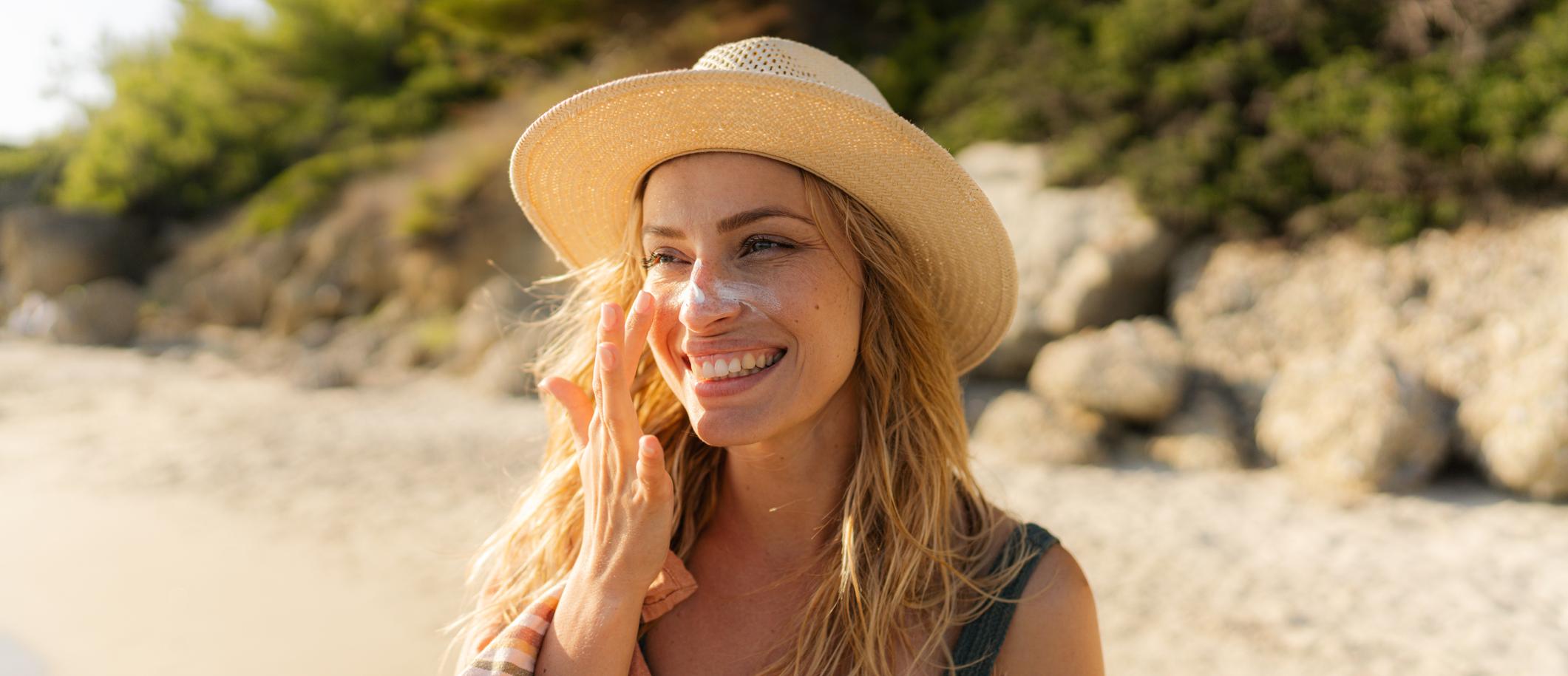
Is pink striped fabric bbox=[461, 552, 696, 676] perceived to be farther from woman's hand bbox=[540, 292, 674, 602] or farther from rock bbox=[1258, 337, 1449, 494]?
rock bbox=[1258, 337, 1449, 494]

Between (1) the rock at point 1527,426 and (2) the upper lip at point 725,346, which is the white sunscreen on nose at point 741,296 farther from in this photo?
(1) the rock at point 1527,426

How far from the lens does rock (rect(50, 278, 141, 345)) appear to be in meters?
16.3

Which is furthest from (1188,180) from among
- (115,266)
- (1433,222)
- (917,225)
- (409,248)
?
(115,266)

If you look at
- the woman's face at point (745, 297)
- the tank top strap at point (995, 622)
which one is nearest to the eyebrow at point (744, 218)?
the woman's face at point (745, 297)

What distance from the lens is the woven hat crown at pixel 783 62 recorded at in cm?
161

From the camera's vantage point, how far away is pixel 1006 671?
62.1 inches

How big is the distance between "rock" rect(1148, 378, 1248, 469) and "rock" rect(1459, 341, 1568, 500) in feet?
4.39

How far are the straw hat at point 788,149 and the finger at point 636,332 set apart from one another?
332 millimetres

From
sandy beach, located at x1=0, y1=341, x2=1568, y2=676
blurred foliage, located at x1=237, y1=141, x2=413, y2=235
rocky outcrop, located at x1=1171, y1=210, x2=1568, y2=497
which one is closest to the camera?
sandy beach, located at x1=0, y1=341, x2=1568, y2=676

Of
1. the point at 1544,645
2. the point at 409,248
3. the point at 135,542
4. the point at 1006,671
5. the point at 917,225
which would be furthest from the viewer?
the point at 409,248

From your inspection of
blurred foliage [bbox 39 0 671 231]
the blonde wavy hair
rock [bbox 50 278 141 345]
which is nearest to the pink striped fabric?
the blonde wavy hair

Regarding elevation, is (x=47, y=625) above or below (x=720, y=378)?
above

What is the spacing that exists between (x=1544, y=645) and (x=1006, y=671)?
3.99m

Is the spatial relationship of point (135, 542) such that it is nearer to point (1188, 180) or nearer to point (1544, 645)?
point (1544, 645)
